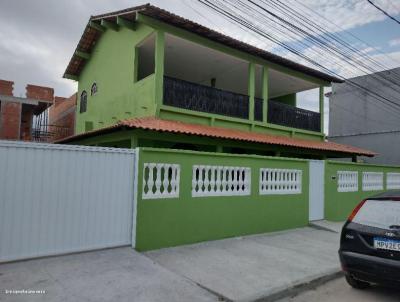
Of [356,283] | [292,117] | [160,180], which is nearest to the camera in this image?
[356,283]

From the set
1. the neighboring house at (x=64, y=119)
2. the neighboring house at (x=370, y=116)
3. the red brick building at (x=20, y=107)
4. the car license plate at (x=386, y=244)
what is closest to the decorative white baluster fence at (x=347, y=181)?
the car license plate at (x=386, y=244)

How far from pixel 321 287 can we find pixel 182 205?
2.64 m

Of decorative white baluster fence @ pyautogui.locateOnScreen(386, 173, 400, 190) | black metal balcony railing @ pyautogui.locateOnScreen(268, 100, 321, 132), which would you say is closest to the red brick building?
black metal balcony railing @ pyautogui.locateOnScreen(268, 100, 321, 132)

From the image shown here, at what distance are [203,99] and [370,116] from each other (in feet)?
48.0

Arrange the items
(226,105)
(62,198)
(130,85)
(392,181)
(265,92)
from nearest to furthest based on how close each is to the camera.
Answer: (62,198) < (130,85) < (226,105) < (392,181) < (265,92)

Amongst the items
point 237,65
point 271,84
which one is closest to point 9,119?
point 237,65

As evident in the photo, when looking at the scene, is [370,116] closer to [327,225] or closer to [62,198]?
[327,225]

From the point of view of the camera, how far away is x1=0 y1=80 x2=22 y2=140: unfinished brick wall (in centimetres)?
1338

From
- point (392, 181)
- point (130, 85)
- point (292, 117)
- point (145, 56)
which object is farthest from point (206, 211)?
point (392, 181)

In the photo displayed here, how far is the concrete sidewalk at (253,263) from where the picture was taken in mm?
4316

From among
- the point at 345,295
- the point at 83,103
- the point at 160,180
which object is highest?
the point at 83,103

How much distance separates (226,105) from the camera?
11.6 meters

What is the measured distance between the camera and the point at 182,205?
610cm

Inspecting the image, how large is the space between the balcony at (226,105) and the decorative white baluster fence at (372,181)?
12.3 feet
